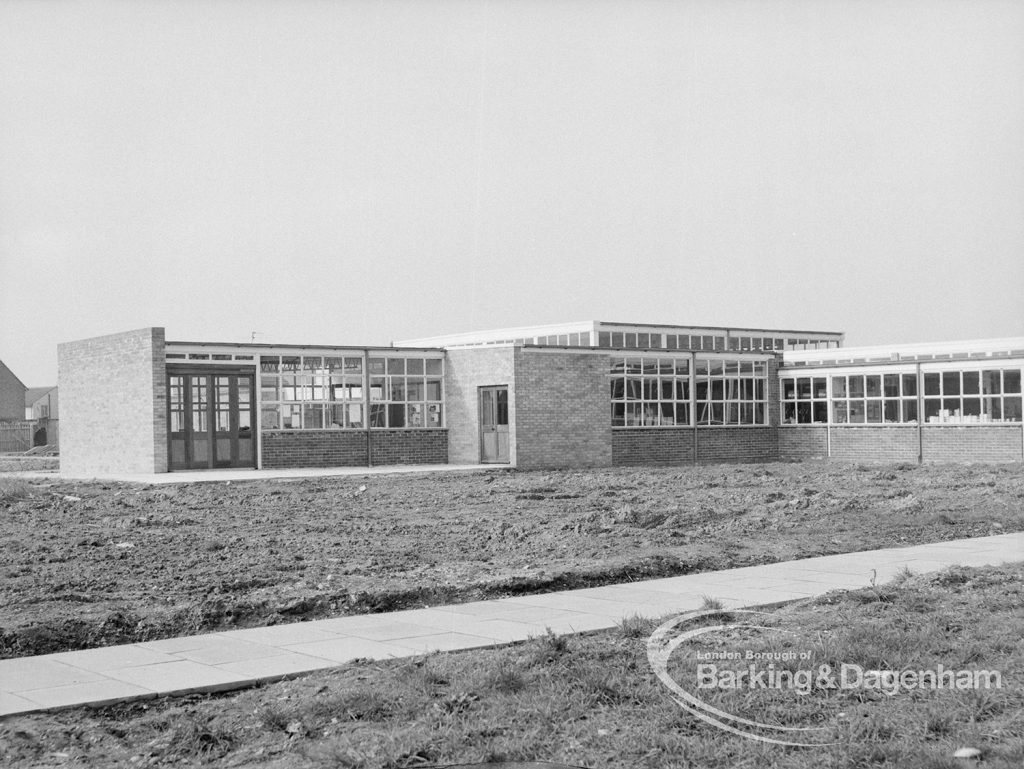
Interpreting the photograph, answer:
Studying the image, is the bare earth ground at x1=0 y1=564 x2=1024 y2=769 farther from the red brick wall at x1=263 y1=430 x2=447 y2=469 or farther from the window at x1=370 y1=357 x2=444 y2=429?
the window at x1=370 y1=357 x2=444 y2=429

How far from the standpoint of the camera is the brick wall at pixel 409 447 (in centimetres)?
3172

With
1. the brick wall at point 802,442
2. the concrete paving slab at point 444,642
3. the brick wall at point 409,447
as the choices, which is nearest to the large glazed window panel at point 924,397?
the brick wall at point 802,442

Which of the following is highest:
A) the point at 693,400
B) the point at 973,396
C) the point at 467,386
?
the point at 467,386

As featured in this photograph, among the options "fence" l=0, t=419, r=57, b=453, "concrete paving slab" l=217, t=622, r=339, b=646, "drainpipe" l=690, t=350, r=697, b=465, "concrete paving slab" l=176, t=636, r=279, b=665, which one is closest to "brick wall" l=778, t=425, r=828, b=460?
"drainpipe" l=690, t=350, r=697, b=465

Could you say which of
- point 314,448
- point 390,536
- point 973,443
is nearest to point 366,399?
point 314,448

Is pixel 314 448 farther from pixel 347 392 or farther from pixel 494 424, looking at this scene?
pixel 494 424

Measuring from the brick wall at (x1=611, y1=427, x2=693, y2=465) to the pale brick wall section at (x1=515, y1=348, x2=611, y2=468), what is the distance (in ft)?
1.79

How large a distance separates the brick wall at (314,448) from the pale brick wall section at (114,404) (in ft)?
9.23

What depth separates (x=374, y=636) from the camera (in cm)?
815

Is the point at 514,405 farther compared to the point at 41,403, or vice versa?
the point at 41,403

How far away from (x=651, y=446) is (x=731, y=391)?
157 inches

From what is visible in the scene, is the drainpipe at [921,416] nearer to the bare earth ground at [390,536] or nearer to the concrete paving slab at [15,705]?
the bare earth ground at [390,536]

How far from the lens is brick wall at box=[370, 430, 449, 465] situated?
31.7 meters

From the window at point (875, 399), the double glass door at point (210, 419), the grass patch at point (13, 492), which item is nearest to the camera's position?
the grass patch at point (13, 492)
